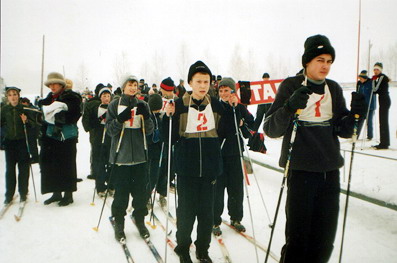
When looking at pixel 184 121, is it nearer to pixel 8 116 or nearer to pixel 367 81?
pixel 8 116

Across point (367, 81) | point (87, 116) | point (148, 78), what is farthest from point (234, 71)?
point (87, 116)

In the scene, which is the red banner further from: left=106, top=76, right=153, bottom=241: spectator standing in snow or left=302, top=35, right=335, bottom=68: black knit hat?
Answer: left=302, top=35, right=335, bottom=68: black knit hat

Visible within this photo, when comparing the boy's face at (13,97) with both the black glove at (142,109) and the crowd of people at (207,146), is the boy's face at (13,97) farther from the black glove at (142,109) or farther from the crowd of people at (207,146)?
the black glove at (142,109)

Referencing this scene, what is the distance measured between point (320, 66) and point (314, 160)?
80 cm

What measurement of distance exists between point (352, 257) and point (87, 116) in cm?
561

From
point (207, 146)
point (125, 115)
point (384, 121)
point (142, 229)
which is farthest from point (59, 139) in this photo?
point (384, 121)

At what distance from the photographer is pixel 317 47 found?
2.26 m

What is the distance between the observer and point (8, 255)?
335cm

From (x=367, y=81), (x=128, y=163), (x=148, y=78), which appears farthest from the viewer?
(x=148, y=78)

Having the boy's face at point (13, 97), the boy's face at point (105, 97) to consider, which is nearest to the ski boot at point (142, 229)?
the boy's face at point (105, 97)

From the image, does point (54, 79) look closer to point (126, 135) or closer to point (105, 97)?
point (105, 97)

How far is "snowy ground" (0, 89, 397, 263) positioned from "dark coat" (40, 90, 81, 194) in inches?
17.4

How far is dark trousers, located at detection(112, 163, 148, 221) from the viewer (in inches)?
145

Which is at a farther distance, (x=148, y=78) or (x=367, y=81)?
(x=148, y=78)
